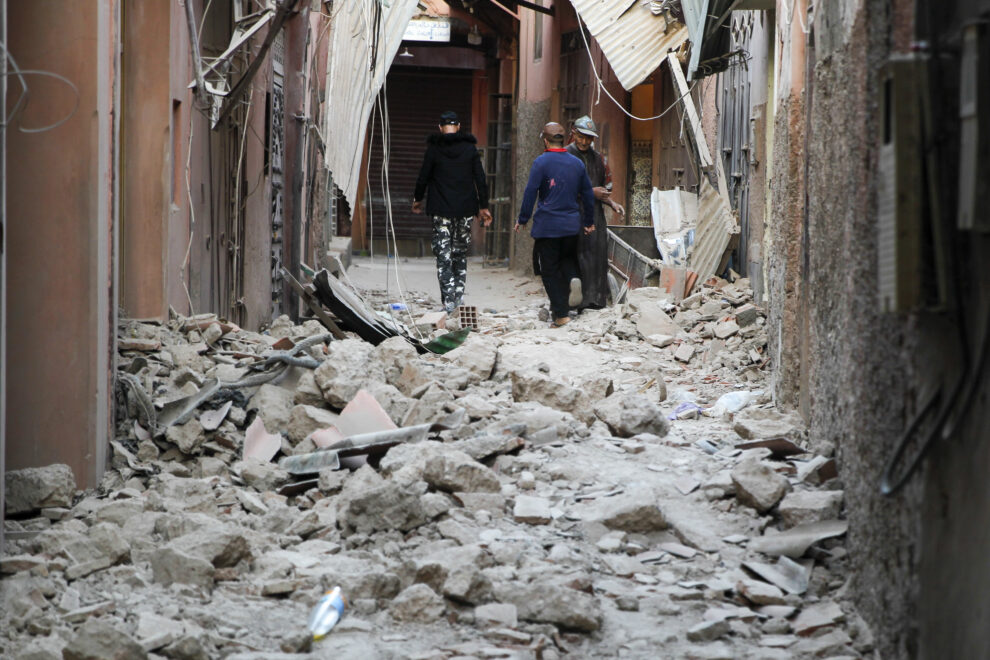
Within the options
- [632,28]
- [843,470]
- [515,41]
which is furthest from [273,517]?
[515,41]

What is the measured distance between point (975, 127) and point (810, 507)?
2033 mm

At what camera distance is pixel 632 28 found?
511 inches

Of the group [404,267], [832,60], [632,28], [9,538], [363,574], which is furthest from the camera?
[404,267]

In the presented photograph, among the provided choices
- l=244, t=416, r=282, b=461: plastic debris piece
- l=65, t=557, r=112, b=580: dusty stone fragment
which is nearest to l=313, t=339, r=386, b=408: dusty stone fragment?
l=244, t=416, r=282, b=461: plastic debris piece

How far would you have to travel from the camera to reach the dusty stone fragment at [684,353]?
8.63 metres

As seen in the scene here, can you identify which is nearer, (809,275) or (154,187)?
(809,275)

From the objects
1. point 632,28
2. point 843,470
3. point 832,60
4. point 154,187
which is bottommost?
point 843,470

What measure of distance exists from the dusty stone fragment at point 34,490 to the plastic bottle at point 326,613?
1292 millimetres

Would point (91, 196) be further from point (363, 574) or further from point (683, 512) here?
point (683, 512)

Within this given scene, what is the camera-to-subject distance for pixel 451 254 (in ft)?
36.3

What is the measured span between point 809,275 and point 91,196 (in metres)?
3.00

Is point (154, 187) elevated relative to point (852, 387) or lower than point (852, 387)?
elevated

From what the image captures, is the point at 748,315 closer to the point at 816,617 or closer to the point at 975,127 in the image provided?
the point at 816,617

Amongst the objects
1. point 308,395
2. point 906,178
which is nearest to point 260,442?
point 308,395
